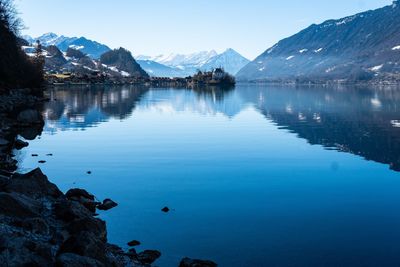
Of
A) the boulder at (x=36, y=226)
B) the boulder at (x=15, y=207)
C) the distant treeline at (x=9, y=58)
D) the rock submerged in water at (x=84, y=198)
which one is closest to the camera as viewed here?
the boulder at (x=36, y=226)

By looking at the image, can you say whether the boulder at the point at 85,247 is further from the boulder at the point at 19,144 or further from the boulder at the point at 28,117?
the boulder at the point at 28,117

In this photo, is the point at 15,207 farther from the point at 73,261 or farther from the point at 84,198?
the point at 84,198

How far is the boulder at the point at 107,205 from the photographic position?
2778 centimetres

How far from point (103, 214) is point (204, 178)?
1213 centimetres

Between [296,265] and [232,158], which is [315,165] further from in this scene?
[296,265]

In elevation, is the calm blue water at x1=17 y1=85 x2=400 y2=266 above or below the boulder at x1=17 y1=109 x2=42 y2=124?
below

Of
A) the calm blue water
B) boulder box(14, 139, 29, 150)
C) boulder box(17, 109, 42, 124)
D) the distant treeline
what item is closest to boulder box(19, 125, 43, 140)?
boulder box(17, 109, 42, 124)

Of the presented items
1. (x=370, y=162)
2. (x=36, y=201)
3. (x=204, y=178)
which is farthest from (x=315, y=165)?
(x=36, y=201)

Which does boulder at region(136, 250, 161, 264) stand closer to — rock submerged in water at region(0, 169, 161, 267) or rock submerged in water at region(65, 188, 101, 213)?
rock submerged in water at region(0, 169, 161, 267)

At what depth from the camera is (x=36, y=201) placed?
23.3 meters

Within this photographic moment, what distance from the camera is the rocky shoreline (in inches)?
619

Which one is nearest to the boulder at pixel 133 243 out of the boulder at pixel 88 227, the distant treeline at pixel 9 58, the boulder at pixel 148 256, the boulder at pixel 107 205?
the boulder at pixel 88 227

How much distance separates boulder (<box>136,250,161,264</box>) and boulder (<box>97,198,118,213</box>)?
25.7 ft

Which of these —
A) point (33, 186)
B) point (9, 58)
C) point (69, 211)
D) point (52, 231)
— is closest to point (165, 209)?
point (69, 211)
